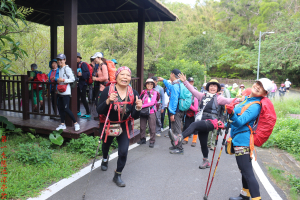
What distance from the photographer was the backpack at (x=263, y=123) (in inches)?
127

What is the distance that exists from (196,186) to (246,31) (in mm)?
52452

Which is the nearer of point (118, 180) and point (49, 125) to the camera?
point (118, 180)

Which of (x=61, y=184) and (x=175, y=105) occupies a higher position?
(x=175, y=105)

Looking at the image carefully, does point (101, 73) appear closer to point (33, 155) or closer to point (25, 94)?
point (25, 94)

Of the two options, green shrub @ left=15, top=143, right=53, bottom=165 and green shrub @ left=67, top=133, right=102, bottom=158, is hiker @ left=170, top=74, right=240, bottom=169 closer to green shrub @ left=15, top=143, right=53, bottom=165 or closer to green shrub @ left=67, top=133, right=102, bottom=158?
green shrub @ left=67, top=133, right=102, bottom=158

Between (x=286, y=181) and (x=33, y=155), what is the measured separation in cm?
513

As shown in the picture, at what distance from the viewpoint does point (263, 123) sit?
3281mm

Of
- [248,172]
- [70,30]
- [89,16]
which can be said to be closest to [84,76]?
[70,30]

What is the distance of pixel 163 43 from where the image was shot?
32500 mm

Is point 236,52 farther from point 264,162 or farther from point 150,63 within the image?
point 264,162

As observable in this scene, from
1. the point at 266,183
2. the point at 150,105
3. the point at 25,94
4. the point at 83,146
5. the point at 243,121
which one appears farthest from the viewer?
the point at 150,105

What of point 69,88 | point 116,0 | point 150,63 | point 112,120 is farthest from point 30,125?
point 150,63

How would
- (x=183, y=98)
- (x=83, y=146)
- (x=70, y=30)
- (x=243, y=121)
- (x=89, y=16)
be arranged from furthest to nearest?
1. (x=89, y=16)
2. (x=183, y=98)
3. (x=70, y=30)
4. (x=83, y=146)
5. (x=243, y=121)

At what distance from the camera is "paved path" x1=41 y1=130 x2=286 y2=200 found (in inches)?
156
